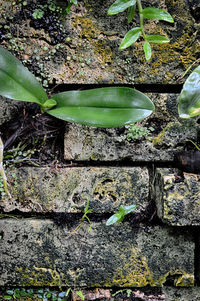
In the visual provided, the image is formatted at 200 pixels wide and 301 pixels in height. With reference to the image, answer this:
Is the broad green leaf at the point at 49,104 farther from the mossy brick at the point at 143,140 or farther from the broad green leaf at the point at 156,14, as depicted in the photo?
the broad green leaf at the point at 156,14

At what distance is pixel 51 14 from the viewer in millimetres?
1065

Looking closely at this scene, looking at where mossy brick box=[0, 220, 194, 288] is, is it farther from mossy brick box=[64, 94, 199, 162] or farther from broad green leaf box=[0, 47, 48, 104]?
broad green leaf box=[0, 47, 48, 104]

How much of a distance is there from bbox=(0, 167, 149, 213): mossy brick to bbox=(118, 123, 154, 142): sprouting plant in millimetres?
110

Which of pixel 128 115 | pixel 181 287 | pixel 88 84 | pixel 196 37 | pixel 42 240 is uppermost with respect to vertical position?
pixel 196 37

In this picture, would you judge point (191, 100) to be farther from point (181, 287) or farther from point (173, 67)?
point (181, 287)

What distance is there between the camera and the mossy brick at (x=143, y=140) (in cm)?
109

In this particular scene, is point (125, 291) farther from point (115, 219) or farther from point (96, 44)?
point (96, 44)

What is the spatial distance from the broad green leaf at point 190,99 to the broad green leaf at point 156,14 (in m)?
0.20

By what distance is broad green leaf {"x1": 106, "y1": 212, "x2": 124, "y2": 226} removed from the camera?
104 centimetres

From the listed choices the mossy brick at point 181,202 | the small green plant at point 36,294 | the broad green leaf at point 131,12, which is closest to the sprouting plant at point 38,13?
the broad green leaf at point 131,12

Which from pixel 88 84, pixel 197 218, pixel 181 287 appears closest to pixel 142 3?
pixel 88 84

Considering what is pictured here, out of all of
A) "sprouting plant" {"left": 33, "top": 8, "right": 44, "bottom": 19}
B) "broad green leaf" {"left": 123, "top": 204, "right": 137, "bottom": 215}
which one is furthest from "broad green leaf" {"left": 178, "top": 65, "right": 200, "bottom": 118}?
"sprouting plant" {"left": 33, "top": 8, "right": 44, "bottom": 19}

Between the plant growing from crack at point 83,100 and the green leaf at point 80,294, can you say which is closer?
the plant growing from crack at point 83,100

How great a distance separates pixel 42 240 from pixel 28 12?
29.4 inches
